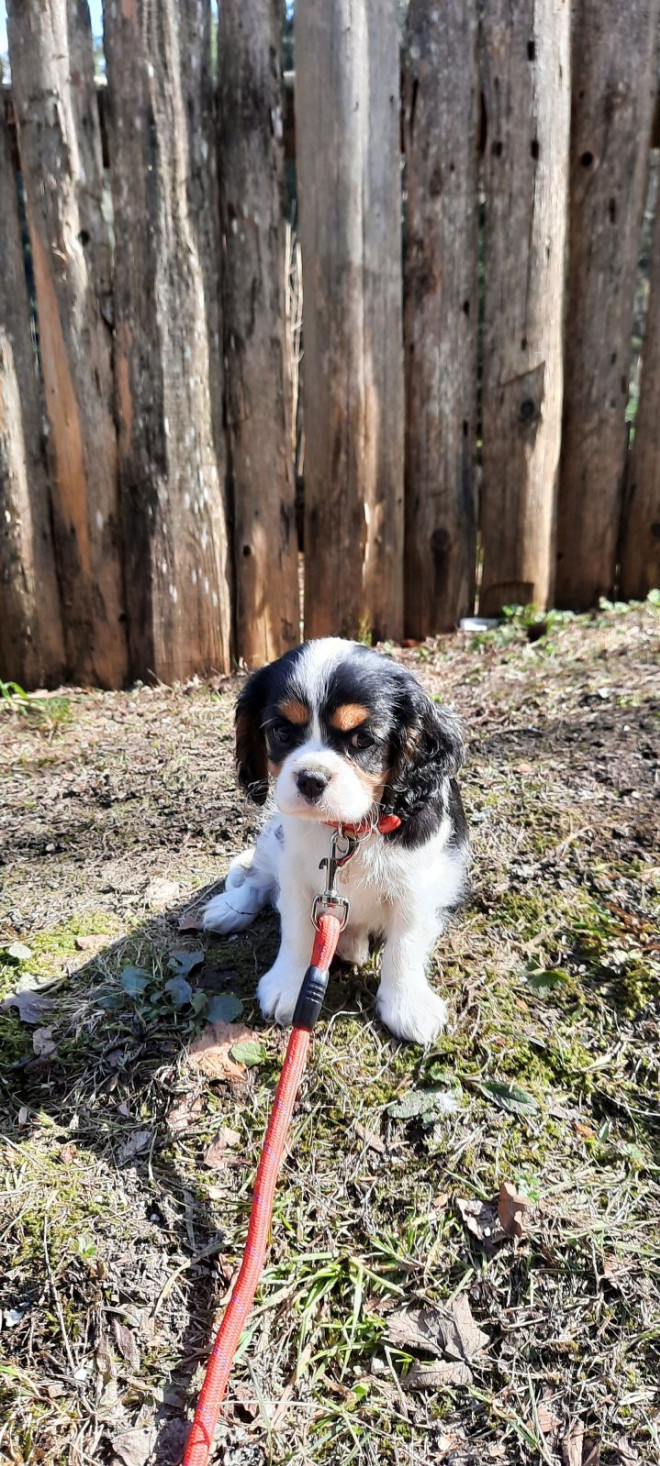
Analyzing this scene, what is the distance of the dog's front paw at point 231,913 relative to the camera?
10.7 feet

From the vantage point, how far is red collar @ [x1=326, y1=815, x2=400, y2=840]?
263 cm

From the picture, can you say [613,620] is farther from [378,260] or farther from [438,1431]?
[438,1431]

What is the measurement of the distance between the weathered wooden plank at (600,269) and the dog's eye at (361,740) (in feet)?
12.3

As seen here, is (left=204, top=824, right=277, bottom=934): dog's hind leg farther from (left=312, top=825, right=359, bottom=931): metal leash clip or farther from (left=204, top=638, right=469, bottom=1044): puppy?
(left=312, top=825, right=359, bottom=931): metal leash clip

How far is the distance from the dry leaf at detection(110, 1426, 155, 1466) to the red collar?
56.3 inches

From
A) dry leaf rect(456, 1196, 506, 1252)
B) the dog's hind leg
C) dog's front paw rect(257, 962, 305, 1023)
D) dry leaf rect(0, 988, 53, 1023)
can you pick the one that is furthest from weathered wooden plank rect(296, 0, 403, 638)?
dry leaf rect(456, 1196, 506, 1252)

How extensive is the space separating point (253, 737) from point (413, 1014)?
966mm

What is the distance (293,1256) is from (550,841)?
5.88 feet

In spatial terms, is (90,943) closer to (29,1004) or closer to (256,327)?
(29,1004)

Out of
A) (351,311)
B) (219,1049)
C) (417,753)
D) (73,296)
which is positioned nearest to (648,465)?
(351,311)

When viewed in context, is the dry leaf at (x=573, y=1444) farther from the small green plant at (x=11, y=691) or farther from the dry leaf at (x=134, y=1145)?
the small green plant at (x=11, y=691)

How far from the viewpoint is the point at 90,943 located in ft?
10.6

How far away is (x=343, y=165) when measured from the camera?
4727 millimetres

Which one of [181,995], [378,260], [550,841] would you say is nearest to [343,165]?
[378,260]
